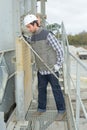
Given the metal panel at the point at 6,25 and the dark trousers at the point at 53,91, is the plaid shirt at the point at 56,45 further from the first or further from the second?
the metal panel at the point at 6,25

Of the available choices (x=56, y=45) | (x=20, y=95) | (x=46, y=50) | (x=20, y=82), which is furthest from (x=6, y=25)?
(x=20, y=95)

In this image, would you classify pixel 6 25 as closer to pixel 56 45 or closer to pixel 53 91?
pixel 56 45

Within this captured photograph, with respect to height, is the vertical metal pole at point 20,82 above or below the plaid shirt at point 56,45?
below

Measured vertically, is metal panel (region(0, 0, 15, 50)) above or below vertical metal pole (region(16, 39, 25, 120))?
above

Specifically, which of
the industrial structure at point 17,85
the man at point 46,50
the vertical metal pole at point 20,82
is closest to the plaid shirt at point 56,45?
the man at point 46,50

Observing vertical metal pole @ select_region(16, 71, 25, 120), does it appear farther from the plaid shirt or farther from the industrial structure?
the plaid shirt

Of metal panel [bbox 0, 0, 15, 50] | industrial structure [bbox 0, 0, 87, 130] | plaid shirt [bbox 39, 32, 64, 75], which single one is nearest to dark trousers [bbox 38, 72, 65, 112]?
industrial structure [bbox 0, 0, 87, 130]

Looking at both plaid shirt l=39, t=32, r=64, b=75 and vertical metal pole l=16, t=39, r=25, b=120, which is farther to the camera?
plaid shirt l=39, t=32, r=64, b=75

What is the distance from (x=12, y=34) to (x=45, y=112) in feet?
4.66

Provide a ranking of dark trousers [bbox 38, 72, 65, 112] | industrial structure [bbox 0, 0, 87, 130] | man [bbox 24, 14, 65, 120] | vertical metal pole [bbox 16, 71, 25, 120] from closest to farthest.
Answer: industrial structure [bbox 0, 0, 87, 130], vertical metal pole [bbox 16, 71, 25, 120], man [bbox 24, 14, 65, 120], dark trousers [bbox 38, 72, 65, 112]

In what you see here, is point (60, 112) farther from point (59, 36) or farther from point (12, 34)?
point (59, 36)

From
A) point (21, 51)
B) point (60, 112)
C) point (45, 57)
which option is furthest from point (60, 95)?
point (21, 51)

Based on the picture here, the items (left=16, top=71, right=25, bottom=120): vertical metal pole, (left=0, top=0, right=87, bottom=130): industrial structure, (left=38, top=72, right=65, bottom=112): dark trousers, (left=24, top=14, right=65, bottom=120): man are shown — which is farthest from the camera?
(left=38, top=72, right=65, bottom=112): dark trousers

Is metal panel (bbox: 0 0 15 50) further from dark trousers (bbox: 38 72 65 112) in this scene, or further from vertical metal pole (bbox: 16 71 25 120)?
dark trousers (bbox: 38 72 65 112)
